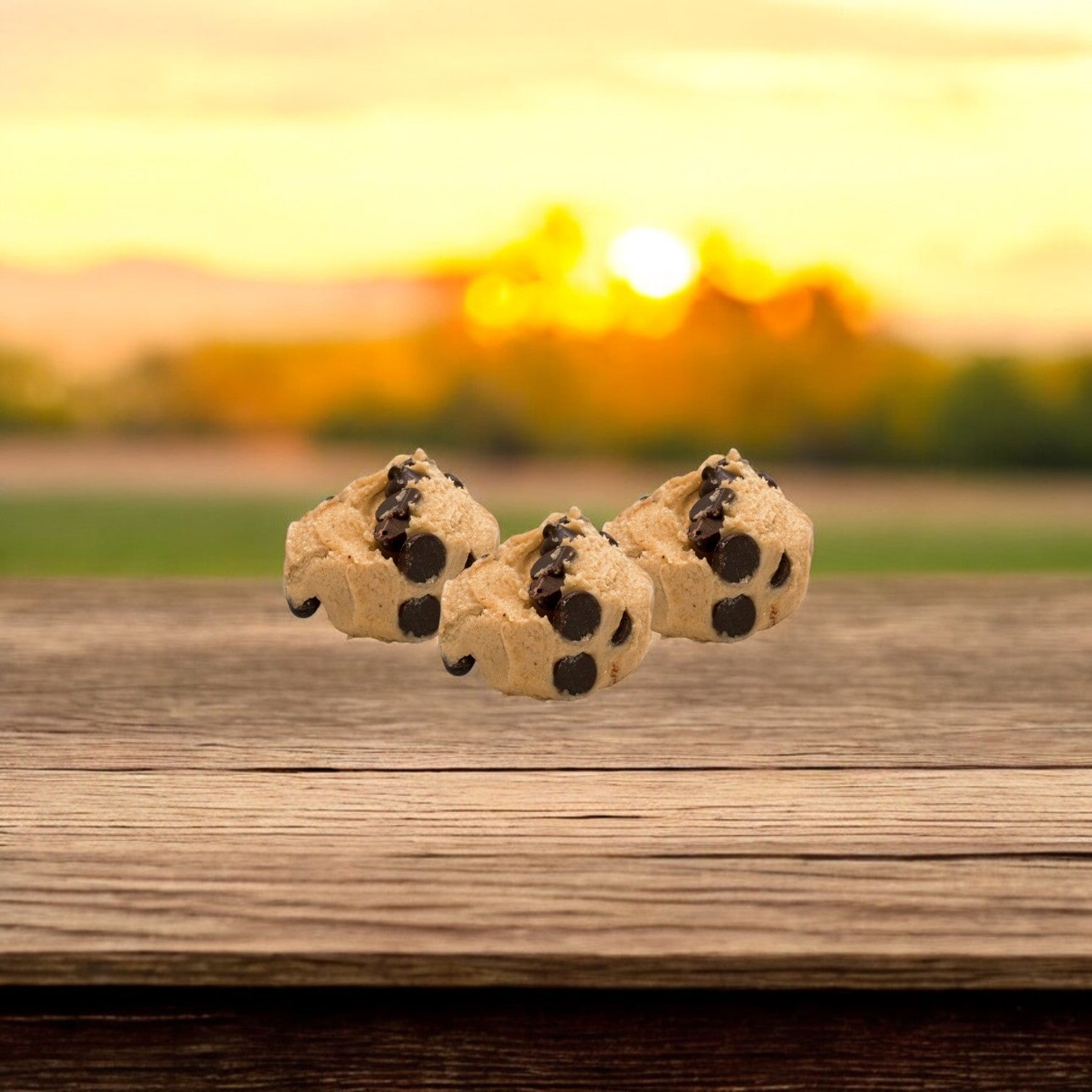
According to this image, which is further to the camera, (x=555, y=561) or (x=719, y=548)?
(x=719, y=548)

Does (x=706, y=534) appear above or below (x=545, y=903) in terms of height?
above

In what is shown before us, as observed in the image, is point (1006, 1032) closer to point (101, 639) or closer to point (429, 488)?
point (429, 488)

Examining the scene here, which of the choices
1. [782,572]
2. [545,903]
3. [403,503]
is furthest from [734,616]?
[545,903]

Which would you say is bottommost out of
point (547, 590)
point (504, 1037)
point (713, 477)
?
point (504, 1037)

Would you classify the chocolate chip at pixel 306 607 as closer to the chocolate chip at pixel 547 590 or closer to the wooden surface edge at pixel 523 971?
the chocolate chip at pixel 547 590

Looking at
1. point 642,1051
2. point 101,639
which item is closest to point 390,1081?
point 642,1051

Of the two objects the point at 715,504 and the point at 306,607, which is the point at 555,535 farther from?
the point at 306,607

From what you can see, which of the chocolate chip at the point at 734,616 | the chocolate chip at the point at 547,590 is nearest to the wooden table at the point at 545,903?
the chocolate chip at the point at 547,590
